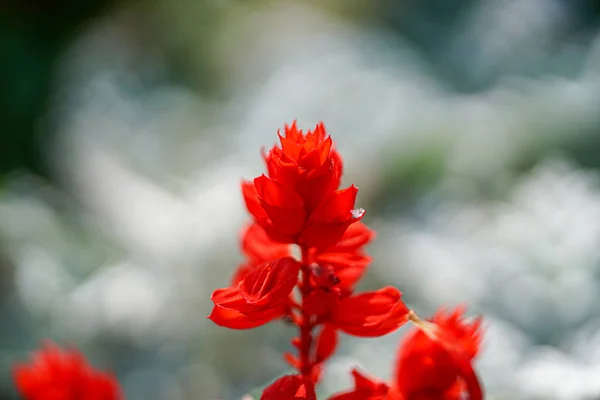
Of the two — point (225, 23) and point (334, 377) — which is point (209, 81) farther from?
point (334, 377)

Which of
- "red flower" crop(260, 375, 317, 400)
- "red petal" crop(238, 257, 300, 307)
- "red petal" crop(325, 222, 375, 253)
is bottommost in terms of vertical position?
"red flower" crop(260, 375, 317, 400)

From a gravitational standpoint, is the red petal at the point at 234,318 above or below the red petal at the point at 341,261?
below

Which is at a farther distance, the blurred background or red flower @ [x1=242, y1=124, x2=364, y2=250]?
the blurred background

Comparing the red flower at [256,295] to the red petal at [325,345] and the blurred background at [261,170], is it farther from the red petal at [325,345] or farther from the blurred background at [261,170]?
the blurred background at [261,170]

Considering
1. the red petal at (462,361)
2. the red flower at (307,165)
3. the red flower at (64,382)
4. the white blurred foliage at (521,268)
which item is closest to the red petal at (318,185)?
the red flower at (307,165)

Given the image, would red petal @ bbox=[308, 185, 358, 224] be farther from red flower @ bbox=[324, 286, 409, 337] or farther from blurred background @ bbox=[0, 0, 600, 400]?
blurred background @ bbox=[0, 0, 600, 400]

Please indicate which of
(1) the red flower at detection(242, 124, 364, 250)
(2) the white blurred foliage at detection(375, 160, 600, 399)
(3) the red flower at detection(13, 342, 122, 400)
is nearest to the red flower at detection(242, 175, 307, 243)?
(1) the red flower at detection(242, 124, 364, 250)

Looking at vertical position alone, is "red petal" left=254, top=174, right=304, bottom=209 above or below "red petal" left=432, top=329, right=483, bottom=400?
above
